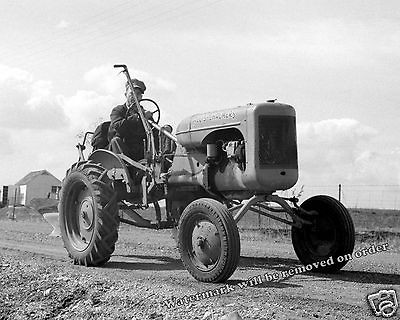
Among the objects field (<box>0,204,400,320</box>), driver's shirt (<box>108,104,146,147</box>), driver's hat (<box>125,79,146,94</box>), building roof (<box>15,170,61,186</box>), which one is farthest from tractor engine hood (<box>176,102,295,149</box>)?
building roof (<box>15,170,61,186</box>)

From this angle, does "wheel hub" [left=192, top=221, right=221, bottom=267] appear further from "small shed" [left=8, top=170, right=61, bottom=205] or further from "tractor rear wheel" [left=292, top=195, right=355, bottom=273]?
"small shed" [left=8, top=170, right=61, bottom=205]

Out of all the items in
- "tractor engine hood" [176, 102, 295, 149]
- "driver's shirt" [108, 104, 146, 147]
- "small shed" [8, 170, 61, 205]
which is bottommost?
"tractor engine hood" [176, 102, 295, 149]

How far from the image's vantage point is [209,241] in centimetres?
822

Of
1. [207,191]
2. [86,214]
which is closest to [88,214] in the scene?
[86,214]

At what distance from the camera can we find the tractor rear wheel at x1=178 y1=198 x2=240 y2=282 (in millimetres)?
7891

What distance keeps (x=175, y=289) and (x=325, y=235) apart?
2.94 metres

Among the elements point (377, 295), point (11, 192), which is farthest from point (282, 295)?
point (11, 192)

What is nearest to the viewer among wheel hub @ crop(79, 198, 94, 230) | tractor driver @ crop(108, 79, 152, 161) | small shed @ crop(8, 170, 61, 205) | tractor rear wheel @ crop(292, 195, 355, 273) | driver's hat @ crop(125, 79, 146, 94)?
tractor rear wheel @ crop(292, 195, 355, 273)

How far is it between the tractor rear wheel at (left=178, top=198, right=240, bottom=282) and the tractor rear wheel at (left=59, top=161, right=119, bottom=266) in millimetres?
1821

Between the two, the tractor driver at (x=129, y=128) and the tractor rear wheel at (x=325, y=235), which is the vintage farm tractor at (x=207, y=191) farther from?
the tractor driver at (x=129, y=128)

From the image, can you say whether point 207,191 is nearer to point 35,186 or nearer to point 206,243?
point 206,243

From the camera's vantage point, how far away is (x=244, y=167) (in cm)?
877

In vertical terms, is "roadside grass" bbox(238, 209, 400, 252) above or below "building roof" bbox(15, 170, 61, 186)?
below

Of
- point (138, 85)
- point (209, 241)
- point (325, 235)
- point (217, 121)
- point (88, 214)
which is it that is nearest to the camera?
point (209, 241)
